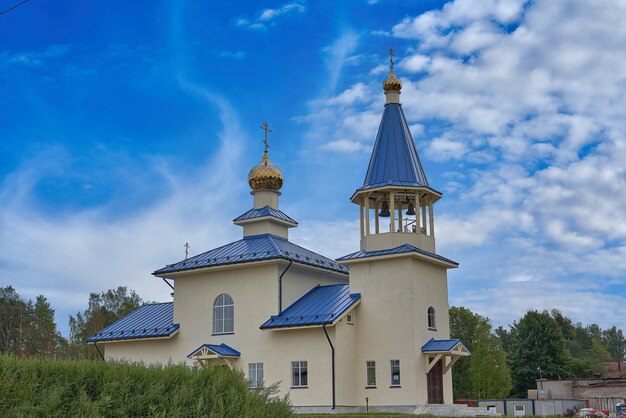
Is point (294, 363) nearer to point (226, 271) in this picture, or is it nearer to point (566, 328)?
point (226, 271)

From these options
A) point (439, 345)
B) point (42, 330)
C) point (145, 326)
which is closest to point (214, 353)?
point (145, 326)

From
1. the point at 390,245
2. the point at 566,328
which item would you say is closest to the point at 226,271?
the point at 390,245

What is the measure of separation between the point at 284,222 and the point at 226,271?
14.3ft

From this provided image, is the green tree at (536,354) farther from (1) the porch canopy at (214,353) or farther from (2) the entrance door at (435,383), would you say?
(1) the porch canopy at (214,353)

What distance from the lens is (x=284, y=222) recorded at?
34.2 m

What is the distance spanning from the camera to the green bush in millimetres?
12164

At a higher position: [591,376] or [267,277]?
[267,277]

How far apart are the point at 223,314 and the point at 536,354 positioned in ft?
115

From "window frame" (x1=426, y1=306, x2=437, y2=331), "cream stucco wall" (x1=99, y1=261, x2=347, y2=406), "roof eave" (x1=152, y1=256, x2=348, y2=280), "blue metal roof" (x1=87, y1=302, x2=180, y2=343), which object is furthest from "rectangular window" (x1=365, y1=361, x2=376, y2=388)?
"blue metal roof" (x1=87, y1=302, x2=180, y2=343)

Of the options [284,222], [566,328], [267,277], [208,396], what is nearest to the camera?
[208,396]

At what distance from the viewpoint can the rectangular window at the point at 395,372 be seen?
26.9 metres

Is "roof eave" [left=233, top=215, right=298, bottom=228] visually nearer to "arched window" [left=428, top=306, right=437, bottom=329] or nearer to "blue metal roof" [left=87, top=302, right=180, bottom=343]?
"blue metal roof" [left=87, top=302, right=180, bottom=343]

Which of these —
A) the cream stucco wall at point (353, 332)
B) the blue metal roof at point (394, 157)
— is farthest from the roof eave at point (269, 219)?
the blue metal roof at point (394, 157)

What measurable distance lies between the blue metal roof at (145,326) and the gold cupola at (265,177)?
6.92 metres
